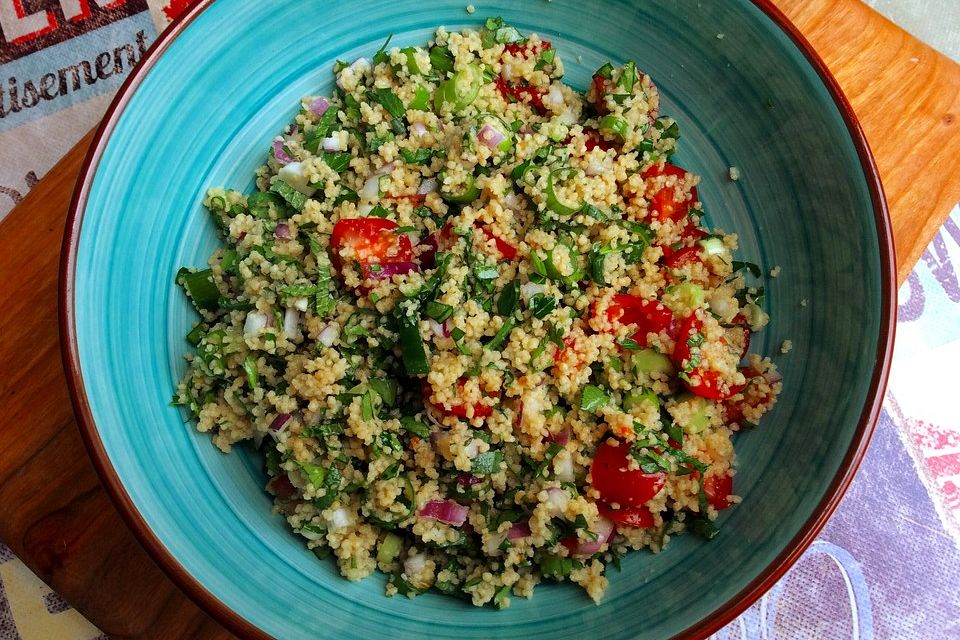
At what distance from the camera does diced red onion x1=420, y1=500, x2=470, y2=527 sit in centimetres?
160

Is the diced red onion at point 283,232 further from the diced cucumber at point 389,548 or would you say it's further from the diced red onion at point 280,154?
the diced cucumber at point 389,548

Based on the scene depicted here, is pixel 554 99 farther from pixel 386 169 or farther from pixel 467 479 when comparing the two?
pixel 467 479

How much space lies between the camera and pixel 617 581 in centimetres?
167

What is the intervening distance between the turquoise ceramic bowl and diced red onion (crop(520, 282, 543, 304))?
0.57 metres

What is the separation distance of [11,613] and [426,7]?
2.19m

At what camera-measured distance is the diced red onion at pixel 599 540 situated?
5.24 ft

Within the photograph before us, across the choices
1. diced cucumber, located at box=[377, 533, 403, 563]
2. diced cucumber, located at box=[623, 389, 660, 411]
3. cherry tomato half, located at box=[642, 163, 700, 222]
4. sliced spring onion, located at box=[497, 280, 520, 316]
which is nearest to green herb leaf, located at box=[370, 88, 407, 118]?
sliced spring onion, located at box=[497, 280, 520, 316]

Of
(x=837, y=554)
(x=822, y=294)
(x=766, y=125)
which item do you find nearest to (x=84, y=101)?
(x=766, y=125)

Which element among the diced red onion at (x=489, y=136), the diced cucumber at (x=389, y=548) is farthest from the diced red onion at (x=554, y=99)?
the diced cucumber at (x=389, y=548)

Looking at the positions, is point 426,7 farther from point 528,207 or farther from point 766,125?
point 766,125

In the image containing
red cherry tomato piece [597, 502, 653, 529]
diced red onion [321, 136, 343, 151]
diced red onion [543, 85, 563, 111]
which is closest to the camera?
red cherry tomato piece [597, 502, 653, 529]

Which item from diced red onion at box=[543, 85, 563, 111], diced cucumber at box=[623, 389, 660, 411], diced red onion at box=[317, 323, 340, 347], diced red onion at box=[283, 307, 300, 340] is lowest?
diced cucumber at box=[623, 389, 660, 411]

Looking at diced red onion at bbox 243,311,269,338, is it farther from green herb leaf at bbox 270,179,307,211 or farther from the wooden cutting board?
the wooden cutting board

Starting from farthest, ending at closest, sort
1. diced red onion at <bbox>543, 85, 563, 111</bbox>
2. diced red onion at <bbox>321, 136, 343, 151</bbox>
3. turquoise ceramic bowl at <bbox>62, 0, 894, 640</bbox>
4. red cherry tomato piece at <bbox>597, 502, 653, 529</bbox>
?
1. diced red onion at <bbox>543, 85, 563, 111</bbox>
2. diced red onion at <bbox>321, 136, 343, 151</bbox>
3. red cherry tomato piece at <bbox>597, 502, 653, 529</bbox>
4. turquoise ceramic bowl at <bbox>62, 0, 894, 640</bbox>
